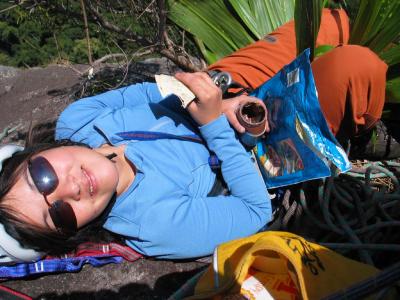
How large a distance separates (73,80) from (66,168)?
2037 mm

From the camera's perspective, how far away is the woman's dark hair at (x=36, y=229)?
3.88ft

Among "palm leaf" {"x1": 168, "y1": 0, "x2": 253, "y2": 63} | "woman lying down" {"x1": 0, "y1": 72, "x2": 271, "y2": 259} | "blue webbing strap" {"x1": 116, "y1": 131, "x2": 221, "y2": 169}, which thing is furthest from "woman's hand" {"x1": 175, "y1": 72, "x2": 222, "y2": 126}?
"palm leaf" {"x1": 168, "y1": 0, "x2": 253, "y2": 63}

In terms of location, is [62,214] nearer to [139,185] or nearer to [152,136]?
[139,185]

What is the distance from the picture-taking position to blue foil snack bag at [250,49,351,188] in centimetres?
111

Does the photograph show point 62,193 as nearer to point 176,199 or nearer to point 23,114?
point 176,199

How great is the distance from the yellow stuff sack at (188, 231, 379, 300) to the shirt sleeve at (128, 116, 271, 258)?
30 centimetres

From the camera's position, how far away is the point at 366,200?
1304 millimetres

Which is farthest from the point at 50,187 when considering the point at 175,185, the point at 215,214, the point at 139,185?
the point at 215,214

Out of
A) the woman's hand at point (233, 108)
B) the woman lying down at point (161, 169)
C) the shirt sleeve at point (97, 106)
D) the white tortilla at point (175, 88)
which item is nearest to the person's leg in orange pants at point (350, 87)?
the woman lying down at point (161, 169)

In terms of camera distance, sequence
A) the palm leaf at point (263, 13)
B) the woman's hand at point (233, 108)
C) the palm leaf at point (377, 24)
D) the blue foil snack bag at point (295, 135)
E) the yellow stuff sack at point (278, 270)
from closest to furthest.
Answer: the yellow stuff sack at point (278, 270), the blue foil snack bag at point (295, 135), the palm leaf at point (377, 24), the woman's hand at point (233, 108), the palm leaf at point (263, 13)

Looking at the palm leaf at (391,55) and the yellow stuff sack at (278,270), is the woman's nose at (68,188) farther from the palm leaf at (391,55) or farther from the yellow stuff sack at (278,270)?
the palm leaf at (391,55)

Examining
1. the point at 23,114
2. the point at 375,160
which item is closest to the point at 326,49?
the point at 375,160

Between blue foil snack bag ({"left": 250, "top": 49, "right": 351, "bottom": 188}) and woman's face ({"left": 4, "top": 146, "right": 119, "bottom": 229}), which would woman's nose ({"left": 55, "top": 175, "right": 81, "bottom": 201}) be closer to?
woman's face ({"left": 4, "top": 146, "right": 119, "bottom": 229})

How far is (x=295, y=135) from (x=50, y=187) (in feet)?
2.35
